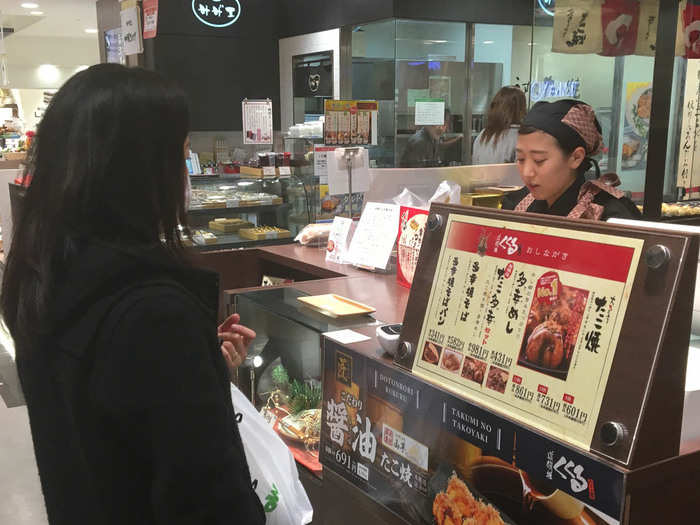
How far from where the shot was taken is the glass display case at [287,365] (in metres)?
2.12

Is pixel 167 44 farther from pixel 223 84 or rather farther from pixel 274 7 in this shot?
pixel 274 7

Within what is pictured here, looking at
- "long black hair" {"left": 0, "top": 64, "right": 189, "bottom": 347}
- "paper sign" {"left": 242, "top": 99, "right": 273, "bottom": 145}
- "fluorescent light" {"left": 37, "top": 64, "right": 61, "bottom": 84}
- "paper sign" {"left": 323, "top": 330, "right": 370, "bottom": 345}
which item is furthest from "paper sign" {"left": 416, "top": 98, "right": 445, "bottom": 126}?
"fluorescent light" {"left": 37, "top": 64, "right": 61, "bottom": 84}

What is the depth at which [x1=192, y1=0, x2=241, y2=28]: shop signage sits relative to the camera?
25.8 feet

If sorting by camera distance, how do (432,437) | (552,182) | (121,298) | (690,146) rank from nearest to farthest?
(121,298)
(432,437)
(552,182)
(690,146)

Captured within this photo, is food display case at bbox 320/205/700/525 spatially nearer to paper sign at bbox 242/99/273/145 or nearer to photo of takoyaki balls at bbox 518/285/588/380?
photo of takoyaki balls at bbox 518/285/588/380

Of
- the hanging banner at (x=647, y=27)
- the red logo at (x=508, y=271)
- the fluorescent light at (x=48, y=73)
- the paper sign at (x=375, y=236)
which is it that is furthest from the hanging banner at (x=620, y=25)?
the fluorescent light at (x=48, y=73)

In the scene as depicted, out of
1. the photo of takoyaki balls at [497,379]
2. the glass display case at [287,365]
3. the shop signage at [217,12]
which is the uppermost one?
the shop signage at [217,12]

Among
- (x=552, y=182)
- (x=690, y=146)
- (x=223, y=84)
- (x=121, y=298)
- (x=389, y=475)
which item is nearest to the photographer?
(x=121, y=298)

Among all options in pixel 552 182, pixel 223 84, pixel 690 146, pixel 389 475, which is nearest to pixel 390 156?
pixel 223 84

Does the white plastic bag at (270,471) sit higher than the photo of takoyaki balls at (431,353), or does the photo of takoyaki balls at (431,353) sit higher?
the photo of takoyaki balls at (431,353)

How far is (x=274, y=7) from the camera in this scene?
8281 millimetres

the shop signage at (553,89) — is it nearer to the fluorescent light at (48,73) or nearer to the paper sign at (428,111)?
the paper sign at (428,111)

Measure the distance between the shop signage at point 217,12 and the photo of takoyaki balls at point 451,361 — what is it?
24.1 ft

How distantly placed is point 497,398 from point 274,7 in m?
7.81
